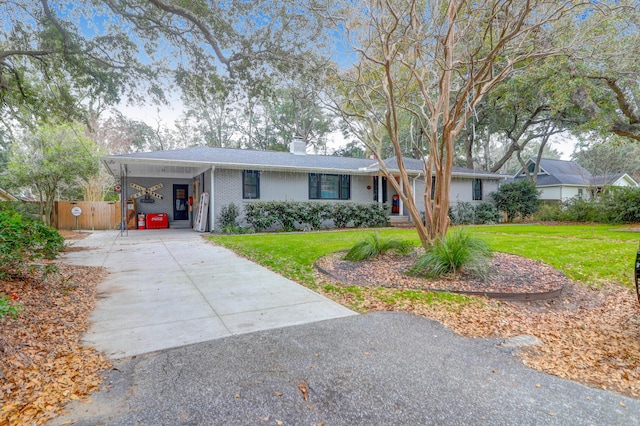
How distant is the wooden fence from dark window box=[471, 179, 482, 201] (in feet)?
58.4

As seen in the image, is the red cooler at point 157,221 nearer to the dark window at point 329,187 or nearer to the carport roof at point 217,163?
the carport roof at point 217,163

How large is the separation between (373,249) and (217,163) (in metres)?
8.15

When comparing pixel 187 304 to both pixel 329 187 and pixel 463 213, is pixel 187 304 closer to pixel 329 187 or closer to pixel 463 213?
pixel 329 187

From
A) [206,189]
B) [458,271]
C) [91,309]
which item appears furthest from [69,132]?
[458,271]

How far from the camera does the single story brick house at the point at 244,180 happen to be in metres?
13.0

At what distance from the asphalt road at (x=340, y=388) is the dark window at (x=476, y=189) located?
16.8m

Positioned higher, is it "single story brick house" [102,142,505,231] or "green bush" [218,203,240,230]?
"single story brick house" [102,142,505,231]

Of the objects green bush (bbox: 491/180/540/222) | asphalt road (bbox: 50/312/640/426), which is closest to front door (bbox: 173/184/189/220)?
asphalt road (bbox: 50/312/640/426)

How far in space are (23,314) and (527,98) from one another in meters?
16.5

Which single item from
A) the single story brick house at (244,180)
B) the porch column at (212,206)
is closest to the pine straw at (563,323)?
the porch column at (212,206)

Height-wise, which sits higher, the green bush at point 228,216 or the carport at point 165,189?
the carport at point 165,189

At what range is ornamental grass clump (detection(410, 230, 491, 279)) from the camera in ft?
16.9

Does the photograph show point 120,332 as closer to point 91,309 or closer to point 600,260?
point 91,309

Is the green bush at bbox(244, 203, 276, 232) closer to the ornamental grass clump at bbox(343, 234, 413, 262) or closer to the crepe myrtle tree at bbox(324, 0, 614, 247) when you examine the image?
the ornamental grass clump at bbox(343, 234, 413, 262)
